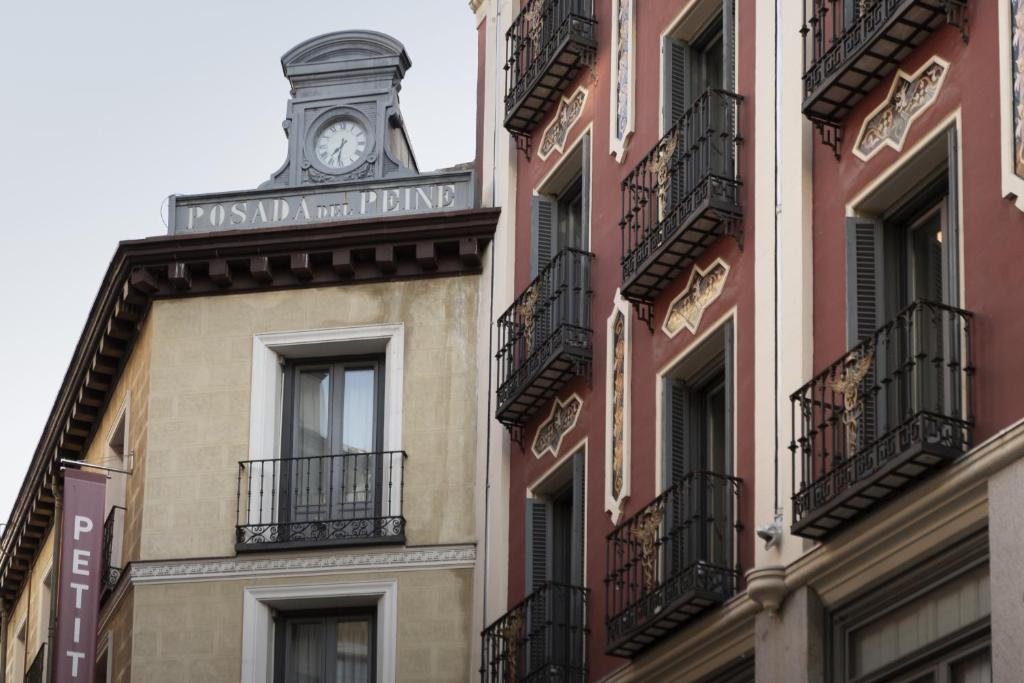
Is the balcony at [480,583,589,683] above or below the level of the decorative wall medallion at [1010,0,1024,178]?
below

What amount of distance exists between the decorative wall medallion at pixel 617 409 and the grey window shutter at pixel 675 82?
191 cm

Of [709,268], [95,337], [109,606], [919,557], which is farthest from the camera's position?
[95,337]

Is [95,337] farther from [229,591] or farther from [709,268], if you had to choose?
[709,268]

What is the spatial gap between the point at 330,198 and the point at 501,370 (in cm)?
377

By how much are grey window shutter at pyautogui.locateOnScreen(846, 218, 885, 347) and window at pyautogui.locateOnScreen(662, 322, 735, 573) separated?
7.43 ft

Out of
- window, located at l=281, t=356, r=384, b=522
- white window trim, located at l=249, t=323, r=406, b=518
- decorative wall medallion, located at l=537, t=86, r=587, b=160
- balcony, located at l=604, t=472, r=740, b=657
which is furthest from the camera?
white window trim, located at l=249, t=323, r=406, b=518

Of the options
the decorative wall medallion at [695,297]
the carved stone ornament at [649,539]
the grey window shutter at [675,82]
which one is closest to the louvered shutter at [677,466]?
the carved stone ornament at [649,539]

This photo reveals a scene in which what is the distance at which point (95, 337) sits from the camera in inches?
1198

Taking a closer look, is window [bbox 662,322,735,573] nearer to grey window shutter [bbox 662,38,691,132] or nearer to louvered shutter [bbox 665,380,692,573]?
louvered shutter [bbox 665,380,692,573]

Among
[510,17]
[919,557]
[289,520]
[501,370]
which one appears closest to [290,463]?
[289,520]

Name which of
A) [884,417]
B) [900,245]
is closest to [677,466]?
[900,245]

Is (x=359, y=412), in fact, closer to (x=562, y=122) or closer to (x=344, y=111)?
(x=344, y=111)

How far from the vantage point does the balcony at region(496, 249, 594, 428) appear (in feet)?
80.5

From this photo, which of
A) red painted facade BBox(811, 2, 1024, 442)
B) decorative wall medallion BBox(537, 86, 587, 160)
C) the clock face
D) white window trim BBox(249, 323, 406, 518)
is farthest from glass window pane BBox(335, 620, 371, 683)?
red painted facade BBox(811, 2, 1024, 442)
